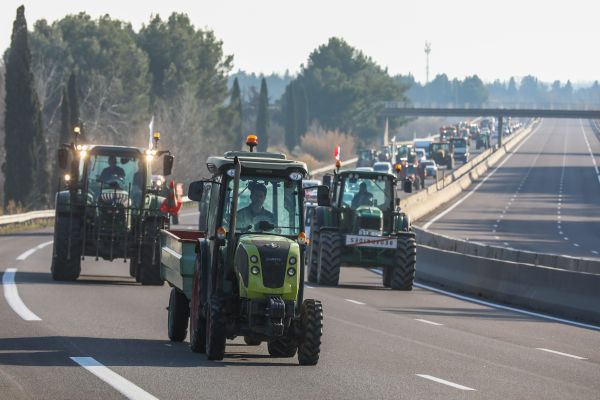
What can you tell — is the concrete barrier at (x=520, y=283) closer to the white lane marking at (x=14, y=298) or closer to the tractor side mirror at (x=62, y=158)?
the tractor side mirror at (x=62, y=158)

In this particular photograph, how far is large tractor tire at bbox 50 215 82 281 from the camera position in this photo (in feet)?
90.0

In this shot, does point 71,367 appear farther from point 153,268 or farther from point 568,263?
point 568,263

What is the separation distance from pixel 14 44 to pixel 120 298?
163 ft

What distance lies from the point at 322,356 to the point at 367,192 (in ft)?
50.5

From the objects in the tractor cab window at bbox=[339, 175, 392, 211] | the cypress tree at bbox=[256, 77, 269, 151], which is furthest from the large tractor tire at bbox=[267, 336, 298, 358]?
the cypress tree at bbox=[256, 77, 269, 151]

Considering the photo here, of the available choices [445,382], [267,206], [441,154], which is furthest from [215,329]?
[441,154]

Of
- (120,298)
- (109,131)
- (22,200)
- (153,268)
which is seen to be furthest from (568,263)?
(109,131)

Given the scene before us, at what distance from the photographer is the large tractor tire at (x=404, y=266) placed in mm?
30172

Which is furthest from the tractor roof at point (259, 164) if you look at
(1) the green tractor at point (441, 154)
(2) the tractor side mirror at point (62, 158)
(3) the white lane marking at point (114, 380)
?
(1) the green tractor at point (441, 154)

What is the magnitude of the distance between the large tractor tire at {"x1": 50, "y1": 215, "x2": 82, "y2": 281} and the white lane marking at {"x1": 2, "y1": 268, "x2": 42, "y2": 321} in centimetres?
90

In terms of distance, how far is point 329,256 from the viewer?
29906mm

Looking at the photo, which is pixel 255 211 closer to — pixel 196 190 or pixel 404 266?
pixel 196 190

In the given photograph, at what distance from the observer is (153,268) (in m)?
27.5

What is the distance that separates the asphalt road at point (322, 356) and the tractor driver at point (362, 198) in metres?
5.68
